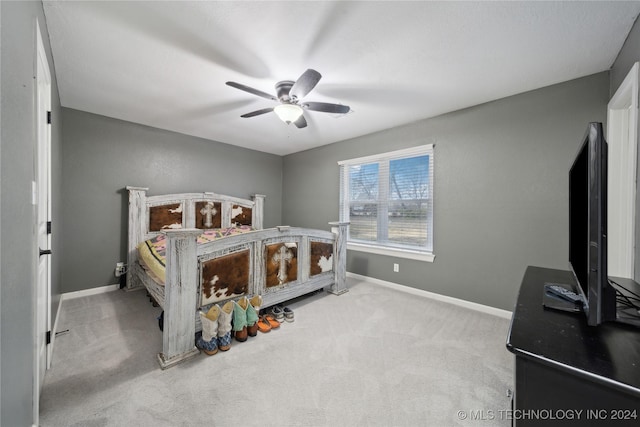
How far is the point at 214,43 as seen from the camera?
1.78 m

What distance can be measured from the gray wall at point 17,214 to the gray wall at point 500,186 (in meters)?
3.38

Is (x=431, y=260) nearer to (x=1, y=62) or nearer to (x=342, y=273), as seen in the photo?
(x=342, y=273)

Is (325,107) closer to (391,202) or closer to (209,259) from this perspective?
(209,259)

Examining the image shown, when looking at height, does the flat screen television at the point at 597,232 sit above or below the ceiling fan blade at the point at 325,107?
below

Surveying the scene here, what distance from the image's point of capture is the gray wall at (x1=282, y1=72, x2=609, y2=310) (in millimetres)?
2287

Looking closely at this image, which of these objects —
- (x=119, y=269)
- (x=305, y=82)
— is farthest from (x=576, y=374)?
(x=119, y=269)

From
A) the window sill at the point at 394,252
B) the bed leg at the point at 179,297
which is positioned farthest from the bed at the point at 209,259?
the window sill at the point at 394,252

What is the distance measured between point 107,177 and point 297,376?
3483 millimetres

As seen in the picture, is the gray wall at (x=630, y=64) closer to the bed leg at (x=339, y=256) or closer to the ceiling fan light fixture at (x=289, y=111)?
the ceiling fan light fixture at (x=289, y=111)

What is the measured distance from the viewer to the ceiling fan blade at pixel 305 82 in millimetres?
1717

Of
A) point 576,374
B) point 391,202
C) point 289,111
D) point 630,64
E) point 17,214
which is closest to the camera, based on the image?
point 576,374

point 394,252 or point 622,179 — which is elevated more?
point 622,179

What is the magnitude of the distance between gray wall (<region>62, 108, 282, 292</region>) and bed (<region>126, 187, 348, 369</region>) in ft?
0.74

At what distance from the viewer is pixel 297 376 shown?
1660mm
